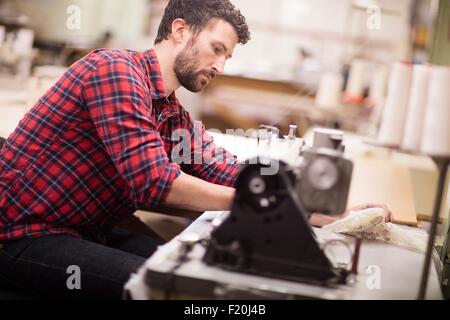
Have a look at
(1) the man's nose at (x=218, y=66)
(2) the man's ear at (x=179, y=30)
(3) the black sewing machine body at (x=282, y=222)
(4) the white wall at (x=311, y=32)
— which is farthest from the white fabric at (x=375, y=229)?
(4) the white wall at (x=311, y=32)

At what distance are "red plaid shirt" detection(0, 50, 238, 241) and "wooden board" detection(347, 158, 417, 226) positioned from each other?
0.78 metres

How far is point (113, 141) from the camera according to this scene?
3.94 ft

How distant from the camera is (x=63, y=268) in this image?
1.28 meters

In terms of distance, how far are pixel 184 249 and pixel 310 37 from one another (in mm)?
6933

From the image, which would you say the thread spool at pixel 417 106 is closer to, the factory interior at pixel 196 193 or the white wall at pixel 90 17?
the factory interior at pixel 196 193

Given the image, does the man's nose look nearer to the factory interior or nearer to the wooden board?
the factory interior

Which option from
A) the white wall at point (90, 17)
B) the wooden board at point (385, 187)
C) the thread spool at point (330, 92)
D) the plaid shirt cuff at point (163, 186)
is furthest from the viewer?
the white wall at point (90, 17)

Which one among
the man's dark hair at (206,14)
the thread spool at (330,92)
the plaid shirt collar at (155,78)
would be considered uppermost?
the man's dark hair at (206,14)

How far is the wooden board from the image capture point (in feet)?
6.16

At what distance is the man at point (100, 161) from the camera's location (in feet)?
3.99

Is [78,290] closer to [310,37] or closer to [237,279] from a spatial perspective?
[237,279]

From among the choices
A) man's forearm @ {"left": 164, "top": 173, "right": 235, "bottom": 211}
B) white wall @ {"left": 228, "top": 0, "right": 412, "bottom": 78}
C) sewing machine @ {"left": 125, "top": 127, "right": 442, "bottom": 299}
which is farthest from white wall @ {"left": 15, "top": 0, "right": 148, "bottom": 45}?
sewing machine @ {"left": 125, "top": 127, "right": 442, "bottom": 299}

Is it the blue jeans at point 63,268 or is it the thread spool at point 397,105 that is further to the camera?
the blue jeans at point 63,268

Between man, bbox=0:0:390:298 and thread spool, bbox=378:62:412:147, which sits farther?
man, bbox=0:0:390:298
